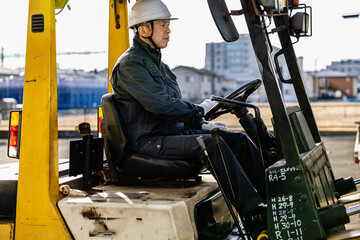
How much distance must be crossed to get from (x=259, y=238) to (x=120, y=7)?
8.16 feet

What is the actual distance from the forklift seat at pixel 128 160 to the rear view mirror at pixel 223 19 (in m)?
0.99

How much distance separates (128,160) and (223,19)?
4.11 feet

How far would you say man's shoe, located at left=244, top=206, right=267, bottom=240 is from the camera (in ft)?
10.7

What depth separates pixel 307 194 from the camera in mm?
2975

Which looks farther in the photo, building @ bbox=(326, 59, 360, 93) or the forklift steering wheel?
building @ bbox=(326, 59, 360, 93)

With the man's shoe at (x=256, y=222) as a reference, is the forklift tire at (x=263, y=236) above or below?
below

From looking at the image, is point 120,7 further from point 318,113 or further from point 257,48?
point 318,113

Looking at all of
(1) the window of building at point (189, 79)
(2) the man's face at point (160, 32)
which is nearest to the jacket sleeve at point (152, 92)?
(2) the man's face at point (160, 32)

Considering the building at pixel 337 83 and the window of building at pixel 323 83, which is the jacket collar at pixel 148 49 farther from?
the window of building at pixel 323 83

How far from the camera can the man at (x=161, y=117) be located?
133 inches

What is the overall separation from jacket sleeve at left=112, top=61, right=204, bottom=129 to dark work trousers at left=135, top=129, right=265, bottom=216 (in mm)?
166

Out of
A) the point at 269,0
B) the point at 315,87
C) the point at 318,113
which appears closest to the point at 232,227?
the point at 269,0

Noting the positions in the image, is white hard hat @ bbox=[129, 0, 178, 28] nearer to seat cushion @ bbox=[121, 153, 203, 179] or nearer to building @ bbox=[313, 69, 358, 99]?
seat cushion @ bbox=[121, 153, 203, 179]

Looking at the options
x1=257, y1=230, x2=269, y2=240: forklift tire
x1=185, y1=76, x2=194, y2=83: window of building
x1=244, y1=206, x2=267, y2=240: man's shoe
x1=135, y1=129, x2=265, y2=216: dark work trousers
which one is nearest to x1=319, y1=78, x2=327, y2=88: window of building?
x1=185, y1=76, x2=194, y2=83: window of building
